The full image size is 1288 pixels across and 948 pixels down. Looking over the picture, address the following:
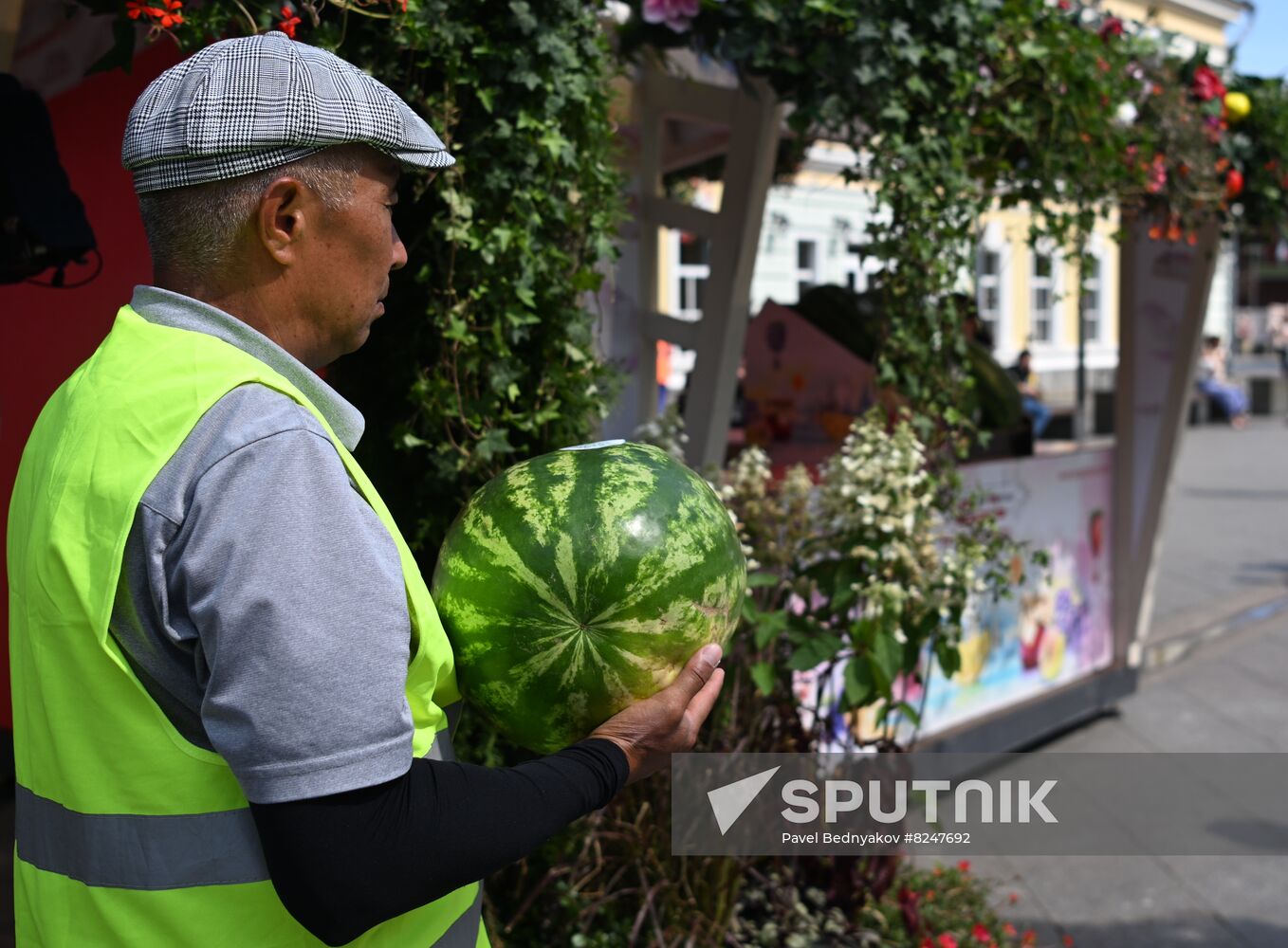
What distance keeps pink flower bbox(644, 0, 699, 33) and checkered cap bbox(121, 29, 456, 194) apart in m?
2.20

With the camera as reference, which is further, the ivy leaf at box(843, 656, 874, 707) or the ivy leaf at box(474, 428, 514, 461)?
the ivy leaf at box(843, 656, 874, 707)

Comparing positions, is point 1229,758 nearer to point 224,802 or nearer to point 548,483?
point 548,483

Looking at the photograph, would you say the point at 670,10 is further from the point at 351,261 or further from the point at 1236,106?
the point at 1236,106

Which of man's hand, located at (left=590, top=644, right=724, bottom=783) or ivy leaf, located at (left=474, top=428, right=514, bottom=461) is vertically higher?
ivy leaf, located at (left=474, top=428, right=514, bottom=461)

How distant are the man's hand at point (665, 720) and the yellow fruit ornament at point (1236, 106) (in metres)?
4.54

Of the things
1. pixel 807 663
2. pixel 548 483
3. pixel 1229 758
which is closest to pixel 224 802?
pixel 548 483

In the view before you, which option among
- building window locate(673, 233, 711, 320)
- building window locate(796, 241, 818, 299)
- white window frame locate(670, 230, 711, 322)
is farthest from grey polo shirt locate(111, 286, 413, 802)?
building window locate(796, 241, 818, 299)

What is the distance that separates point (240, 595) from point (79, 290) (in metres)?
2.61

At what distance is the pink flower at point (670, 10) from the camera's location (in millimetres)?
3318

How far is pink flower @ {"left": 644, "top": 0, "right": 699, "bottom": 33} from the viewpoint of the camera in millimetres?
3318

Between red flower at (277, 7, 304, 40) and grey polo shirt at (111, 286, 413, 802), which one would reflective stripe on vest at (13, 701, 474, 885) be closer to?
grey polo shirt at (111, 286, 413, 802)

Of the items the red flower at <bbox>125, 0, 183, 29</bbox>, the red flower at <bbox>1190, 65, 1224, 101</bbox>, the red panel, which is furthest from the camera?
the red flower at <bbox>1190, 65, 1224, 101</bbox>

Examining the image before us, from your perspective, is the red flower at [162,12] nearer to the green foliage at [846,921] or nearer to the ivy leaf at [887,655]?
the ivy leaf at [887,655]

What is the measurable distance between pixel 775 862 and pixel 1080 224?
2401 millimetres
